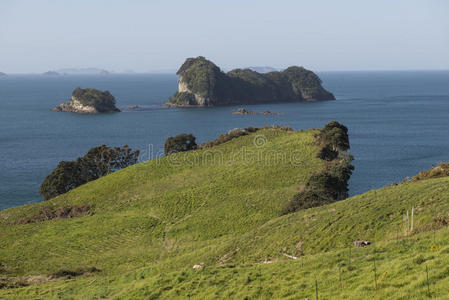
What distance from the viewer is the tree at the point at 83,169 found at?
66906mm

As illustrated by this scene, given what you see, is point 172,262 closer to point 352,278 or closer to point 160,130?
point 352,278

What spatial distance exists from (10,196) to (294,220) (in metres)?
55.9

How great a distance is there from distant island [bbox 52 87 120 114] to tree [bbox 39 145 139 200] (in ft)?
356

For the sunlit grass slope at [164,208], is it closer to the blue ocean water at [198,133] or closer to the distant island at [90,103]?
the blue ocean water at [198,133]

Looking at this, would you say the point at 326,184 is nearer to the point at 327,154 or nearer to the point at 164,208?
the point at 327,154

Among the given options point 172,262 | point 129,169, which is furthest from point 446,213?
point 129,169

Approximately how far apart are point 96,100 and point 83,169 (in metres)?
121

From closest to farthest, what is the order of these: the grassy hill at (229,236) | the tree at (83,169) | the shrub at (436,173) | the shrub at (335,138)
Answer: the grassy hill at (229,236), the shrub at (436,173), the shrub at (335,138), the tree at (83,169)

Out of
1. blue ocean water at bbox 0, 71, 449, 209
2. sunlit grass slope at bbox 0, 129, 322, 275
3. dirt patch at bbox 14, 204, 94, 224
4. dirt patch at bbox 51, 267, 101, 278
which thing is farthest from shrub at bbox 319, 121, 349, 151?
dirt patch at bbox 51, 267, 101, 278

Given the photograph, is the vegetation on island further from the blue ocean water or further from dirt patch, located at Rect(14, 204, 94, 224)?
dirt patch, located at Rect(14, 204, 94, 224)

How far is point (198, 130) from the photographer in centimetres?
13775

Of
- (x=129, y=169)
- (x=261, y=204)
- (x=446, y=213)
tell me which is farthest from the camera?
(x=129, y=169)

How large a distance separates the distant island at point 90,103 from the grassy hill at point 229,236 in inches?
5236

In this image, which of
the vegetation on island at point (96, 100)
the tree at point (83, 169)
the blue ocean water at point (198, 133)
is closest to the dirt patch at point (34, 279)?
the tree at point (83, 169)
